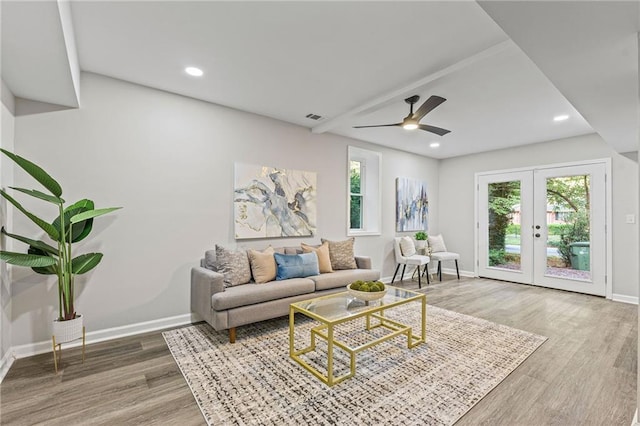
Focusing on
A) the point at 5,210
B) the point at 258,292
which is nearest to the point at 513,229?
the point at 258,292

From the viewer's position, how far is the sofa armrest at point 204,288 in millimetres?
2895

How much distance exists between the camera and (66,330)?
7.78ft

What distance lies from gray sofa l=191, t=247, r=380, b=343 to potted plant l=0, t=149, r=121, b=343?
98cm

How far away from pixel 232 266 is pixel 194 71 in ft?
6.58

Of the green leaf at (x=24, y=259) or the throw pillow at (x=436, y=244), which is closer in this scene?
the green leaf at (x=24, y=259)

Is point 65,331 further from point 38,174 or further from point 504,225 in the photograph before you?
point 504,225

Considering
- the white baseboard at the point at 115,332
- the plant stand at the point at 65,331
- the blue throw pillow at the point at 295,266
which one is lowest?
the white baseboard at the point at 115,332

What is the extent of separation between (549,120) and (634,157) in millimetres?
1217

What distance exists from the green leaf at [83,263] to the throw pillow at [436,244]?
5.55 meters

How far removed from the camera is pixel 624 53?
1643mm

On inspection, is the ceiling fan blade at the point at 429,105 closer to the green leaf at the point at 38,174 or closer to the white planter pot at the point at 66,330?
the green leaf at the point at 38,174

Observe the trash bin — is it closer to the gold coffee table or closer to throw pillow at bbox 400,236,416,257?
throw pillow at bbox 400,236,416,257

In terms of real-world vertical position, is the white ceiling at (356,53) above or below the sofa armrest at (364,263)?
above

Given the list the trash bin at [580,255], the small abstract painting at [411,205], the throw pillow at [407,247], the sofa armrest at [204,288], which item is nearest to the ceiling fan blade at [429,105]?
the sofa armrest at [204,288]
